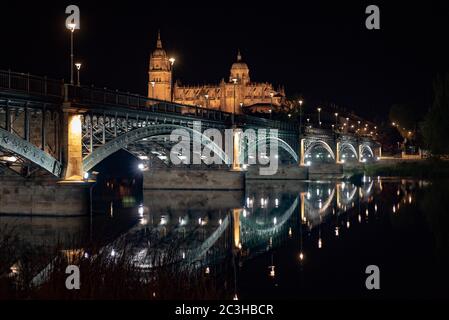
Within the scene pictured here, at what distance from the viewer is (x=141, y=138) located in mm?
47562

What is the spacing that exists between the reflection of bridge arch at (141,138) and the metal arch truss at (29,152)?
9.09 feet

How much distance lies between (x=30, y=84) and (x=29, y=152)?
3846 millimetres

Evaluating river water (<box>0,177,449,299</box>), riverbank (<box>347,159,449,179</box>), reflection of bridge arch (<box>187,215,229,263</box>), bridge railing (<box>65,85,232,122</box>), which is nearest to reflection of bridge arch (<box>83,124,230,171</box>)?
bridge railing (<box>65,85,232,122</box>)

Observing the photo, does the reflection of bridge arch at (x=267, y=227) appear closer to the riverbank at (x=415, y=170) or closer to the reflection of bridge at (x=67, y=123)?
the reflection of bridge at (x=67, y=123)

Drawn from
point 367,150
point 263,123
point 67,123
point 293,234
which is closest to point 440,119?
point 263,123

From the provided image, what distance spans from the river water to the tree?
17481 millimetres

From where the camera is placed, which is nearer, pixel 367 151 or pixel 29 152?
pixel 29 152

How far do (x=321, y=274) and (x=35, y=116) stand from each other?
64.8 feet

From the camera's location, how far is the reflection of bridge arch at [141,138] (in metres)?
40.2

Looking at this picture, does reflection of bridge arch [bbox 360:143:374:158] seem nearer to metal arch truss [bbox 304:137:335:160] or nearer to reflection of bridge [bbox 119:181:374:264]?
metal arch truss [bbox 304:137:335:160]

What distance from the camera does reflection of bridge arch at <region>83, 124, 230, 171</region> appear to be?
1583 inches

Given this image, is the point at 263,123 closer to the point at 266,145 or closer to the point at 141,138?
the point at 266,145

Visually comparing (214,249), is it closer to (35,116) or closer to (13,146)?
(13,146)
